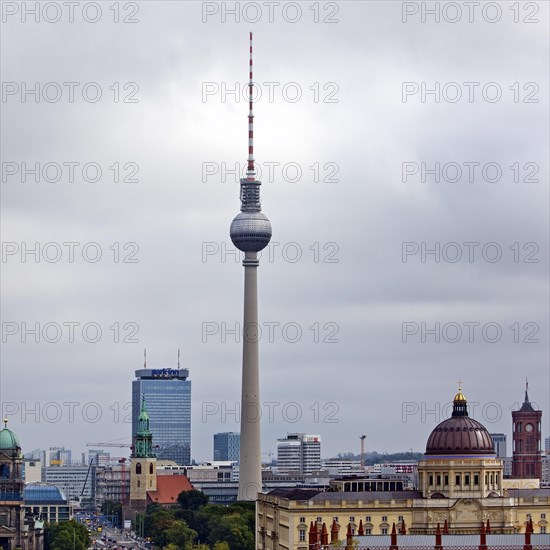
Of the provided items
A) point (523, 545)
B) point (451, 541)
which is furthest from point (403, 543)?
point (523, 545)

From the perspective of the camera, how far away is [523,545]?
464ft

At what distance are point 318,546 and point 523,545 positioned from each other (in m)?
15.2

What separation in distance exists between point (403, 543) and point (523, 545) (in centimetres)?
1441

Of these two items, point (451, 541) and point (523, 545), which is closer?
point (523, 545)

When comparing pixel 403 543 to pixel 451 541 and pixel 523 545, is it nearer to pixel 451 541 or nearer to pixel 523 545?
pixel 451 541

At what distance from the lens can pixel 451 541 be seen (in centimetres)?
15088

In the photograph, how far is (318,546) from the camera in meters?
144

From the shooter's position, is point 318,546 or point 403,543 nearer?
point 318,546

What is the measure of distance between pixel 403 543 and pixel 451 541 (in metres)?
4.41

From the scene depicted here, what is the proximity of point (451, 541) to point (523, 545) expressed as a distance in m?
10.4

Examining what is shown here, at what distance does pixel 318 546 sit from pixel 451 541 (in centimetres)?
1292
